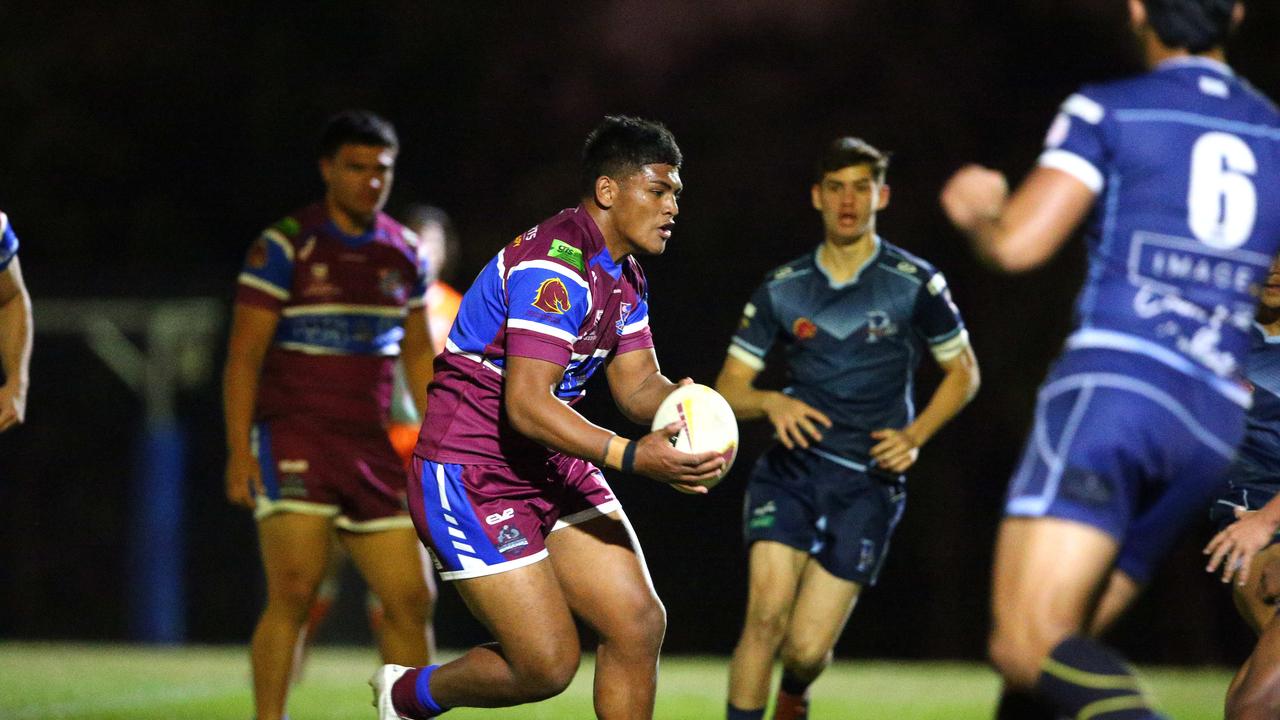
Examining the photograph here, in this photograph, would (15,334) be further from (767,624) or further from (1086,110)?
(1086,110)

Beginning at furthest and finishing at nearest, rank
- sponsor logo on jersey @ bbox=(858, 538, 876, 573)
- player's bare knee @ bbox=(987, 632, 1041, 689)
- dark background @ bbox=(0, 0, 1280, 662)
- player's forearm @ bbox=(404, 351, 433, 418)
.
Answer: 1. dark background @ bbox=(0, 0, 1280, 662)
2. player's forearm @ bbox=(404, 351, 433, 418)
3. sponsor logo on jersey @ bbox=(858, 538, 876, 573)
4. player's bare knee @ bbox=(987, 632, 1041, 689)

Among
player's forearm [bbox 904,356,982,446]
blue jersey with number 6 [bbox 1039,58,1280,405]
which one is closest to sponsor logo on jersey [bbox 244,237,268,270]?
player's forearm [bbox 904,356,982,446]

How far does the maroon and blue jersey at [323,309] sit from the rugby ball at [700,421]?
2.16 m

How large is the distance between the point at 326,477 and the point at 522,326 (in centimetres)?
201

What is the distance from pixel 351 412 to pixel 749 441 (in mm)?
5941

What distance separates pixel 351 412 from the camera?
635cm

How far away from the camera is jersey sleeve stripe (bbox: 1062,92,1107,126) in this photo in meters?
3.64

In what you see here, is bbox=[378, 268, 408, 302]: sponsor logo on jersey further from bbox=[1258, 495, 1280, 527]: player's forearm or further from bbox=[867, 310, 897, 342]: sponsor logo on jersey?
bbox=[1258, 495, 1280, 527]: player's forearm

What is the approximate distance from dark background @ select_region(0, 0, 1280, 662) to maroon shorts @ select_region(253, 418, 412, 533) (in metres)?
4.70

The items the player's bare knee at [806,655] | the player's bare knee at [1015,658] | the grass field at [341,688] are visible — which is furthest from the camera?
the grass field at [341,688]

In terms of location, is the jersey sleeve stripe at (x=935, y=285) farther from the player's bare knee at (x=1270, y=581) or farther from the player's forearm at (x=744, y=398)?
the player's bare knee at (x=1270, y=581)

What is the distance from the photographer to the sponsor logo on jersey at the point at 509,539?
4656 millimetres

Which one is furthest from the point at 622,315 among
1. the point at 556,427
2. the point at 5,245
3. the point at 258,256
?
the point at 5,245

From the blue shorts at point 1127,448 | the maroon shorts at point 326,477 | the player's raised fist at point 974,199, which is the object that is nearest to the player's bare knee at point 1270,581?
the blue shorts at point 1127,448
